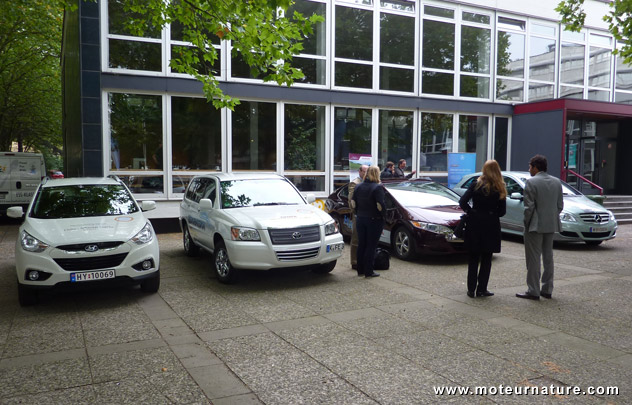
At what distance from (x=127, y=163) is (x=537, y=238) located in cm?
1093

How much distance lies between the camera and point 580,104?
663 inches

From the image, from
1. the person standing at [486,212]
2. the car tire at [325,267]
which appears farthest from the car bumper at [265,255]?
the person standing at [486,212]

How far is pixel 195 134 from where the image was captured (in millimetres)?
14406

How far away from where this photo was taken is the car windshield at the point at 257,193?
830 cm

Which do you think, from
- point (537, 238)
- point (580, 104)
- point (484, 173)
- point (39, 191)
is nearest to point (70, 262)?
point (39, 191)

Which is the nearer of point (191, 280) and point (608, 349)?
point (608, 349)

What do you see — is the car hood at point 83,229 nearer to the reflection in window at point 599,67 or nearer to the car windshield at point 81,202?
the car windshield at point 81,202

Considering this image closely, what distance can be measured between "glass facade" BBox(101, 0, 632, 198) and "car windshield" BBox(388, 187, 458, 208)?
222 inches

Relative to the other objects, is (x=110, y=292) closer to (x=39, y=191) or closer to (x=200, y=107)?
(x=39, y=191)

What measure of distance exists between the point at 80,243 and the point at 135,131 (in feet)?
27.0

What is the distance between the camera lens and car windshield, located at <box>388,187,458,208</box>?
394 inches

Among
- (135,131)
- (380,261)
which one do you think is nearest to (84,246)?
(380,261)

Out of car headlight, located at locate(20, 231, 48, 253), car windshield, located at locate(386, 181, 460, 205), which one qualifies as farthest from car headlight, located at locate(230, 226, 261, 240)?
car windshield, located at locate(386, 181, 460, 205)

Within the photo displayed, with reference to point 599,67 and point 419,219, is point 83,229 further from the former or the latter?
point 599,67
